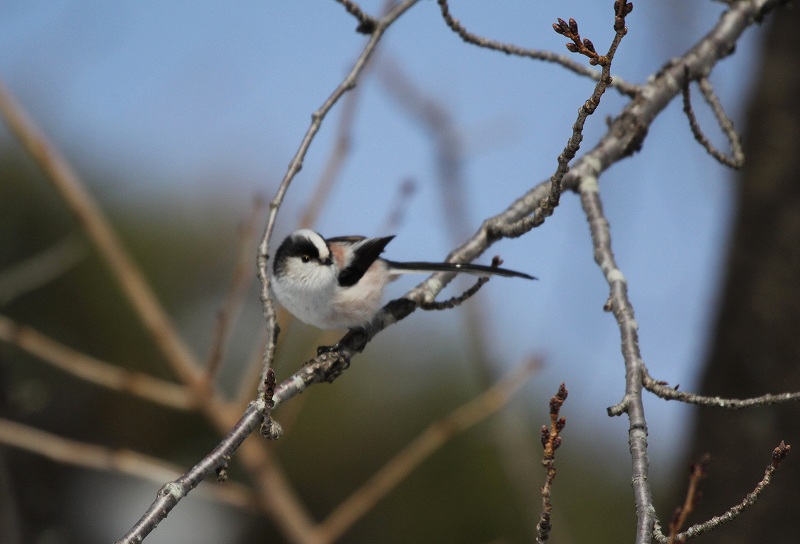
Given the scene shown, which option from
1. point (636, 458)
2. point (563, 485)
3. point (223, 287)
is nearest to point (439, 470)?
point (563, 485)

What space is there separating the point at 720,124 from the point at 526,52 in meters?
0.96

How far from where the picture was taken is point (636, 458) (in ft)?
6.04

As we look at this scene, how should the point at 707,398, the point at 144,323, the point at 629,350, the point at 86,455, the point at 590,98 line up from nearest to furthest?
the point at 590,98 < the point at 707,398 < the point at 629,350 < the point at 86,455 < the point at 144,323

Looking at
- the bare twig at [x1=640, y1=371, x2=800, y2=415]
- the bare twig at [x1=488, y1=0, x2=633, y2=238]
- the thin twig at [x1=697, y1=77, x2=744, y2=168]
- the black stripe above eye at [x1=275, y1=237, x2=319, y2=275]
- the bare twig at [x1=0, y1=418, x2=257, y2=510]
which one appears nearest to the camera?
the bare twig at [x1=488, y1=0, x2=633, y2=238]

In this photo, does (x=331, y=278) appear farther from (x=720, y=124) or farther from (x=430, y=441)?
(x=720, y=124)

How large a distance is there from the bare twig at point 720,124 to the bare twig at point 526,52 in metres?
0.28

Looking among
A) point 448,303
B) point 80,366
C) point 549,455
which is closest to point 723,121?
point 448,303

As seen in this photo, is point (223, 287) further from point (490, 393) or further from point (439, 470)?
point (490, 393)

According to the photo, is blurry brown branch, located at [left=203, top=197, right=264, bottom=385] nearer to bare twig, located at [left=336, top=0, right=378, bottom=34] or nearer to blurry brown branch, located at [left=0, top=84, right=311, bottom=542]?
blurry brown branch, located at [left=0, top=84, right=311, bottom=542]

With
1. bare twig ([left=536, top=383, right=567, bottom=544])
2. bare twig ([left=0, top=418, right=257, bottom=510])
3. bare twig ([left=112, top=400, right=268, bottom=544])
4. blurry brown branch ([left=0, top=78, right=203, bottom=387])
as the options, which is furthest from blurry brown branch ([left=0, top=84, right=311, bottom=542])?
bare twig ([left=536, top=383, right=567, bottom=544])

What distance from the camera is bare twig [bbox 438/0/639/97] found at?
2.82m

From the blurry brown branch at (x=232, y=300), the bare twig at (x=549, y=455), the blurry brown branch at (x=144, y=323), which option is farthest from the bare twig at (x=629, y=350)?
the blurry brown branch at (x=144, y=323)

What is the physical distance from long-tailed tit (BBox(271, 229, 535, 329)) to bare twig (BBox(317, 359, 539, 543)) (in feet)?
2.75

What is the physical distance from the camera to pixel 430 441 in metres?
3.89
